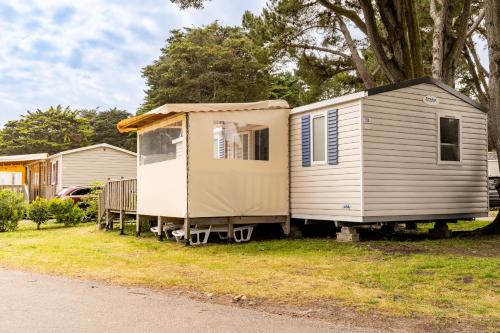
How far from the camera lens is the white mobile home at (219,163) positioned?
447 inches

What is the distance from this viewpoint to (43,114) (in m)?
48.6

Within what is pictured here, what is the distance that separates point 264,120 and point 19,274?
6.33 m

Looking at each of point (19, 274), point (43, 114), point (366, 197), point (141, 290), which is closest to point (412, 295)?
point (141, 290)

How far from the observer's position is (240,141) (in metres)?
12.0

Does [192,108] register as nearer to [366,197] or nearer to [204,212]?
[204,212]

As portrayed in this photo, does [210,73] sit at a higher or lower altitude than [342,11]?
higher

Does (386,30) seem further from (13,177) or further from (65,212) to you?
(13,177)

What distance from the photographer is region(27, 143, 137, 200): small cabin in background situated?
25062mm

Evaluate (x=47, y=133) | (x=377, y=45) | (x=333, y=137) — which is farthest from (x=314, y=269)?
(x=47, y=133)

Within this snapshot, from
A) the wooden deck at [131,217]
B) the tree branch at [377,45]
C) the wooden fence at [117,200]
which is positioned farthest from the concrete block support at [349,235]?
the wooden fence at [117,200]

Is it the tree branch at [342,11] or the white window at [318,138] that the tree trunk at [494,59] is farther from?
the white window at [318,138]

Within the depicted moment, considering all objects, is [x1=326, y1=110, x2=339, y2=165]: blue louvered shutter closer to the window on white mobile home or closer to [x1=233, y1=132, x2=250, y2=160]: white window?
[x1=233, y1=132, x2=250, y2=160]: white window

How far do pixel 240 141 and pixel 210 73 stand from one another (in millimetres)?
22995

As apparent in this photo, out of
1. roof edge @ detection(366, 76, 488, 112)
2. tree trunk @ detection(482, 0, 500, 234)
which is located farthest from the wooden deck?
tree trunk @ detection(482, 0, 500, 234)
